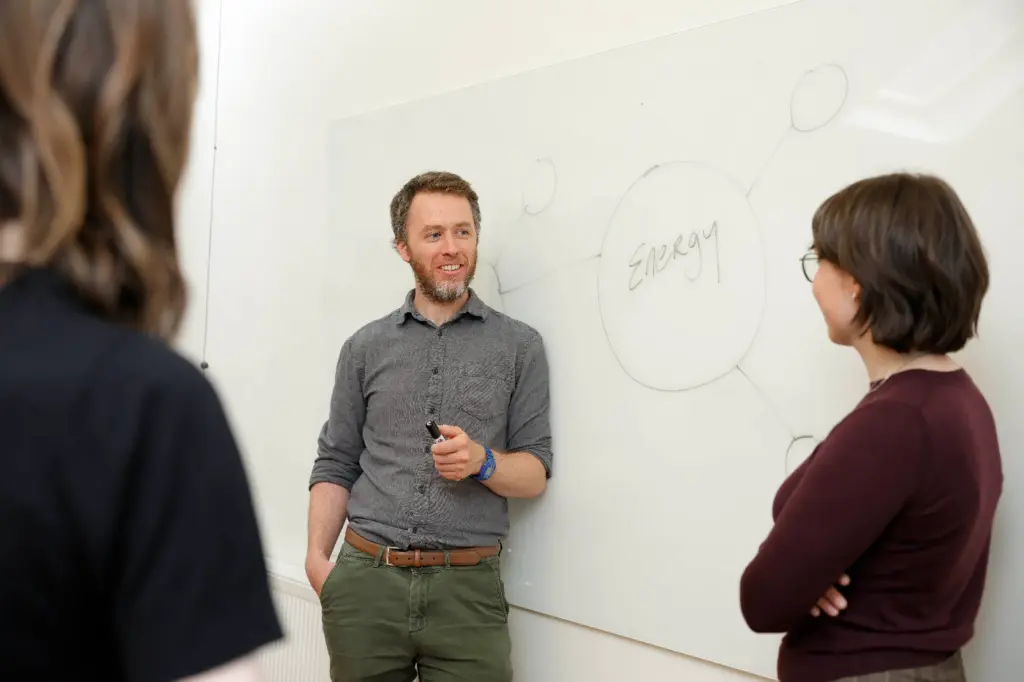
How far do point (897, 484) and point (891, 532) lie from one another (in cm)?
8

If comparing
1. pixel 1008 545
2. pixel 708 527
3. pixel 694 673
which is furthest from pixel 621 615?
pixel 1008 545

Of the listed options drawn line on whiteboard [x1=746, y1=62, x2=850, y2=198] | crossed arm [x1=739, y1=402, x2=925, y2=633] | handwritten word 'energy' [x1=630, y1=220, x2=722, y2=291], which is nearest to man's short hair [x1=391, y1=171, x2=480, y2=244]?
handwritten word 'energy' [x1=630, y1=220, x2=722, y2=291]

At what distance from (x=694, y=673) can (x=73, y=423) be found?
4.90 feet

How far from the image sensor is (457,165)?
220cm

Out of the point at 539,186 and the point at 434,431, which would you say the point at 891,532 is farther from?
the point at 539,186

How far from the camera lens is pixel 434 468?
6.22ft

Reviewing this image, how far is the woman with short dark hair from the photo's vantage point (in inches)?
40.5

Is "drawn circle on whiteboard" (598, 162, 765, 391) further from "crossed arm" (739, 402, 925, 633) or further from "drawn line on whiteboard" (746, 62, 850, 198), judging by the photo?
"crossed arm" (739, 402, 925, 633)


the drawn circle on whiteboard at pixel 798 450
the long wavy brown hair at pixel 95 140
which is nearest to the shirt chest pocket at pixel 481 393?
the drawn circle on whiteboard at pixel 798 450

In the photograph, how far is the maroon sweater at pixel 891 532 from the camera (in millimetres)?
1024

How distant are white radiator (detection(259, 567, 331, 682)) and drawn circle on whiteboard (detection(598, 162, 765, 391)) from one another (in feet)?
4.46

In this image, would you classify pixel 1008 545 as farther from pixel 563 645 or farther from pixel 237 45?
pixel 237 45

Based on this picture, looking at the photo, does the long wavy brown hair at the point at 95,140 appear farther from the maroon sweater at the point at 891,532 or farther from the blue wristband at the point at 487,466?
the blue wristband at the point at 487,466

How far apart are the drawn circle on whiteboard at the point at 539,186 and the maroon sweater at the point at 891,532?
3.43ft
